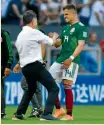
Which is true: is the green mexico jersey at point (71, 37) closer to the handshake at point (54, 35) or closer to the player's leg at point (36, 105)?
the handshake at point (54, 35)

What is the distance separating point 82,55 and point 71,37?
624 centimetres

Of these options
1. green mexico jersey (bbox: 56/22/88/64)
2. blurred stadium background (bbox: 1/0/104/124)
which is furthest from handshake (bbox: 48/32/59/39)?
blurred stadium background (bbox: 1/0/104/124)

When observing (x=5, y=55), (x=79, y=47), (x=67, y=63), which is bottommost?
(x=67, y=63)

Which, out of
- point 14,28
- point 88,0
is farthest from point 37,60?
point 88,0

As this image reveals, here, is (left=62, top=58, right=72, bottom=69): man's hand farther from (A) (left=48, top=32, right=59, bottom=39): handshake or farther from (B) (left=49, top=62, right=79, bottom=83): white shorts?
(A) (left=48, top=32, right=59, bottom=39): handshake

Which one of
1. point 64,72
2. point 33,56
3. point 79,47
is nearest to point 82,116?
point 64,72

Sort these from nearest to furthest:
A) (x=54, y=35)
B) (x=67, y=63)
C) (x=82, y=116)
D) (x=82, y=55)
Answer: (x=54, y=35) → (x=67, y=63) → (x=82, y=116) → (x=82, y=55)

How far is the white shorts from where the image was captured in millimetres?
14555

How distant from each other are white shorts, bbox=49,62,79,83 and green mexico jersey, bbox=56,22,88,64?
0.40 ft

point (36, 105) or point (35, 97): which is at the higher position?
point (35, 97)

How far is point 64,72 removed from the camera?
575 inches

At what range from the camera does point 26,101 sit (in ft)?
46.5

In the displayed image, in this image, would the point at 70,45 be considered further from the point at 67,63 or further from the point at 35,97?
the point at 35,97

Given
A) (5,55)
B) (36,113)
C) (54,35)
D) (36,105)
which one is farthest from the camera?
(36,105)
